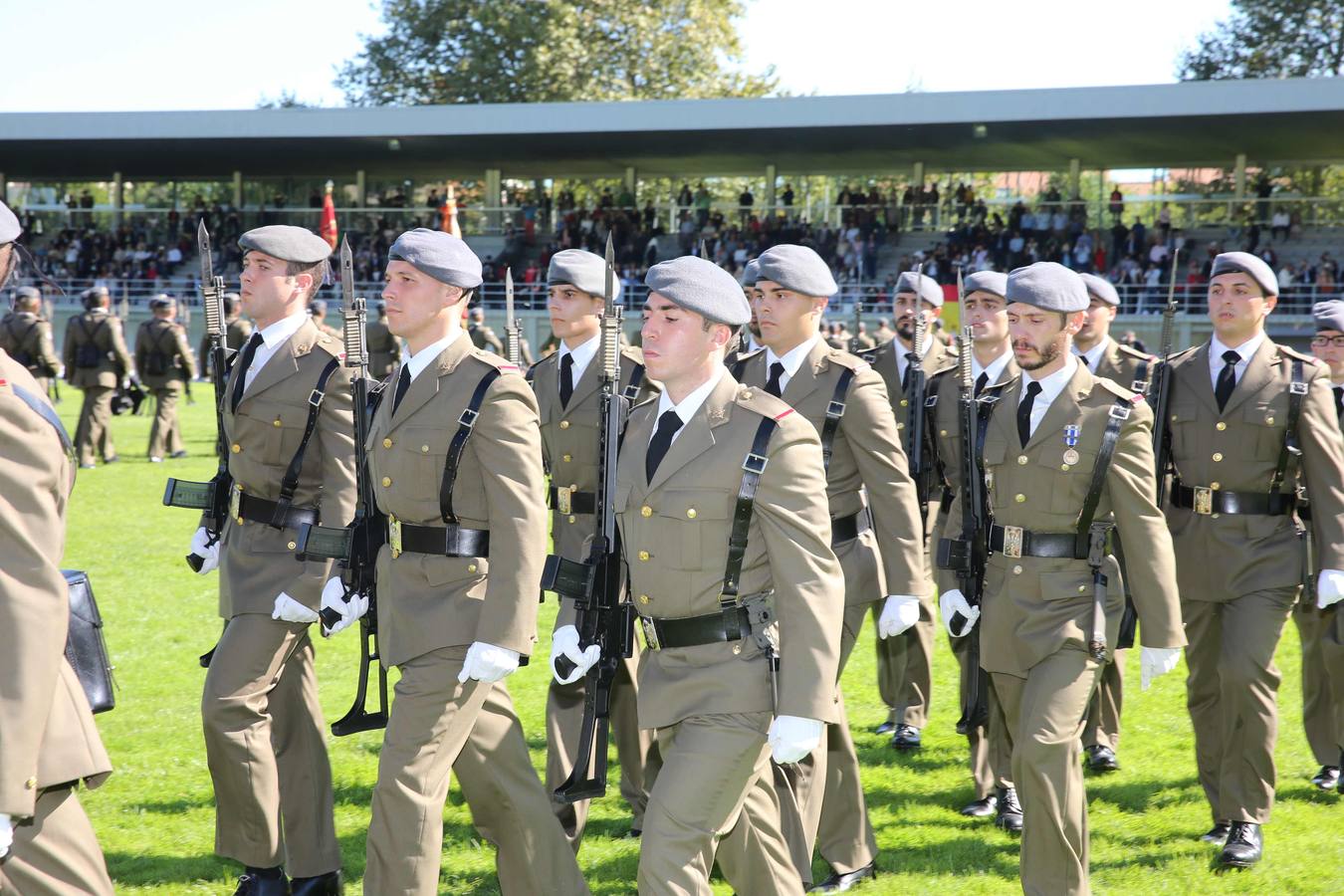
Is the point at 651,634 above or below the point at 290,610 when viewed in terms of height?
above

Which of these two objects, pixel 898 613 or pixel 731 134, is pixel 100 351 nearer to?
pixel 898 613

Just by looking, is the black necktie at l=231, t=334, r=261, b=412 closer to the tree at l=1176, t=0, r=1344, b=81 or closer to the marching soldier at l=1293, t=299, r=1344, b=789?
the marching soldier at l=1293, t=299, r=1344, b=789

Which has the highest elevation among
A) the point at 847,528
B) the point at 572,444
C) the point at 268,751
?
the point at 572,444

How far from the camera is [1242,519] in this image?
6.23 meters

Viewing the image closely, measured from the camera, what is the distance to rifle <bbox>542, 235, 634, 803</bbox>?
437cm

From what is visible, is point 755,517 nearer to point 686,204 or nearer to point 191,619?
A: point 191,619

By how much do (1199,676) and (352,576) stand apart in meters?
3.86

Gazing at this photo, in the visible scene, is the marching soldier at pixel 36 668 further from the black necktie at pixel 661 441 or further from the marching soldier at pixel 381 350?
the marching soldier at pixel 381 350

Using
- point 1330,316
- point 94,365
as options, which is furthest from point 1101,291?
point 94,365

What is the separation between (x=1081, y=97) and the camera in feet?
104

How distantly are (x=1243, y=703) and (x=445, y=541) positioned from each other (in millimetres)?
3520

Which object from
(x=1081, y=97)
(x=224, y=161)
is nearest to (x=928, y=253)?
(x=1081, y=97)

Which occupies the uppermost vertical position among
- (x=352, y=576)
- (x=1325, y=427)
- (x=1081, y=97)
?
(x=1081, y=97)

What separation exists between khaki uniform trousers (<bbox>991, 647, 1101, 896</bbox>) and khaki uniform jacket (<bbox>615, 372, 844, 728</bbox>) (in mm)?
1187
